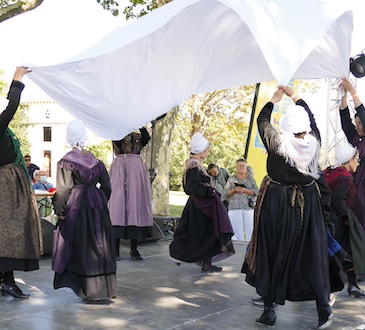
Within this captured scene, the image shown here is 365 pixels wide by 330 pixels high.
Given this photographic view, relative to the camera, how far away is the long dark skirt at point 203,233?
6518mm

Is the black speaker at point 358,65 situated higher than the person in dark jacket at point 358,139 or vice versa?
the black speaker at point 358,65

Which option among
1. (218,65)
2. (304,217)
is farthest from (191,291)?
(218,65)

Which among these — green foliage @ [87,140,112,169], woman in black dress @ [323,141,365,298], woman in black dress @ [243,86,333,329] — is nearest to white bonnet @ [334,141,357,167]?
Answer: woman in black dress @ [323,141,365,298]

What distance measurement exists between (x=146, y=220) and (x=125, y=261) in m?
0.59

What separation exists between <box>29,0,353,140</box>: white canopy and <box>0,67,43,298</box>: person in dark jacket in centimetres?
60

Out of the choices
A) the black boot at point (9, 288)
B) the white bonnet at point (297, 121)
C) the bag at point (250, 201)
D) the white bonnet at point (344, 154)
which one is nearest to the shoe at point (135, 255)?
the black boot at point (9, 288)

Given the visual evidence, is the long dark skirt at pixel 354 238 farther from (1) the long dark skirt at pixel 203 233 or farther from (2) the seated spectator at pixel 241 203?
(2) the seated spectator at pixel 241 203

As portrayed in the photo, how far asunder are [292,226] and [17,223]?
2398mm

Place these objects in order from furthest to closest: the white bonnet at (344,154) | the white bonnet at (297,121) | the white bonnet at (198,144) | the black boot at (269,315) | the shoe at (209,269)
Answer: the shoe at (209,269) → the white bonnet at (198,144) → the white bonnet at (344,154) → the black boot at (269,315) → the white bonnet at (297,121)

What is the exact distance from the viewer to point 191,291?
19.2ft

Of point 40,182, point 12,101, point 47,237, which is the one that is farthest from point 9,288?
point 40,182

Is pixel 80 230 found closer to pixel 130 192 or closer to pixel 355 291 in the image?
pixel 130 192

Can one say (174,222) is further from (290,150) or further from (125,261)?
(290,150)

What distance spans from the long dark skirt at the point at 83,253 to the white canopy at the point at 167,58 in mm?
824
